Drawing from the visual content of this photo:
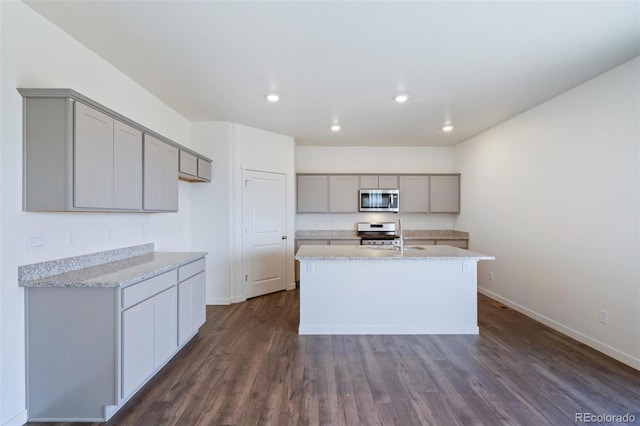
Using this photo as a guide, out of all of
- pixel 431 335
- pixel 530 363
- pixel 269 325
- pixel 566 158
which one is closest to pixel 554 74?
pixel 566 158

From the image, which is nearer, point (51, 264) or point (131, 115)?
point (51, 264)

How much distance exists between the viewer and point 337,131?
15.4 ft

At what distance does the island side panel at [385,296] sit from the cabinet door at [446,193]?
8.44 feet

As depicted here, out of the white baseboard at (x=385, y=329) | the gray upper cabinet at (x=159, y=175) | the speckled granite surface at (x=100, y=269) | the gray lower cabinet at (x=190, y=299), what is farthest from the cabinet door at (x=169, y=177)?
the white baseboard at (x=385, y=329)

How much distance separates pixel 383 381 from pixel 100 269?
2416mm

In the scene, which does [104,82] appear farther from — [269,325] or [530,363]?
[530,363]

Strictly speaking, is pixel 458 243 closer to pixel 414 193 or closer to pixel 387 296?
pixel 414 193

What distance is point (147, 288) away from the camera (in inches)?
85.2

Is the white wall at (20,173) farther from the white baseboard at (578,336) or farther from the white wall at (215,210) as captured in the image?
the white baseboard at (578,336)

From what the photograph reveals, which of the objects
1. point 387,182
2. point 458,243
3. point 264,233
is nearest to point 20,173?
point 264,233

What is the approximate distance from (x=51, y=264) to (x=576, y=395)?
3897 millimetres

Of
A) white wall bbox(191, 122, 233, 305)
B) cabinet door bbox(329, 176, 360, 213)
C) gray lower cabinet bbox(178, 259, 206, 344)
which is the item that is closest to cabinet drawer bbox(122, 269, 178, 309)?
gray lower cabinet bbox(178, 259, 206, 344)

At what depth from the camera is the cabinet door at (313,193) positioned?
546cm

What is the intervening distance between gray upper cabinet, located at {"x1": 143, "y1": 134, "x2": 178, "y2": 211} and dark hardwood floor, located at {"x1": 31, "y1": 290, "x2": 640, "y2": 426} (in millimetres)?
1488
